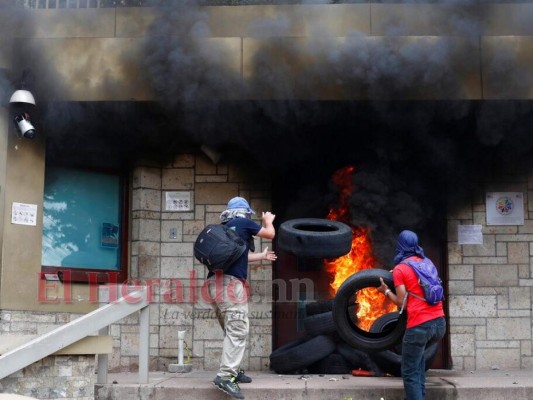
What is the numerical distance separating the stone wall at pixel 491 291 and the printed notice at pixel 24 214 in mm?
5290

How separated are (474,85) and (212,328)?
14.5 feet

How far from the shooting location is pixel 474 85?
899cm

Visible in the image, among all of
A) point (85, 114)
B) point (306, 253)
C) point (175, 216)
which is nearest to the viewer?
point (306, 253)

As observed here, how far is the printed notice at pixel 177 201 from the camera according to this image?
10219mm

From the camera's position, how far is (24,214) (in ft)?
30.4

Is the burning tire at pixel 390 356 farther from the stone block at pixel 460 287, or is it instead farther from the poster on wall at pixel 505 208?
the poster on wall at pixel 505 208

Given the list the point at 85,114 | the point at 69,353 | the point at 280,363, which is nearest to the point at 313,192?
the point at 280,363

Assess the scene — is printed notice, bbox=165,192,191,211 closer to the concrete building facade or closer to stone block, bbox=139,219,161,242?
the concrete building facade

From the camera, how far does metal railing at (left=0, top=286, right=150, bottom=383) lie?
275 inches

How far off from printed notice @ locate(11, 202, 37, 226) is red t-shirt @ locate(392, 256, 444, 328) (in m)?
4.59

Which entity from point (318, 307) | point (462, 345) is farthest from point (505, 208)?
point (318, 307)

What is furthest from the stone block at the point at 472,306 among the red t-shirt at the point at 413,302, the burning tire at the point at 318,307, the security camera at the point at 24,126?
the security camera at the point at 24,126

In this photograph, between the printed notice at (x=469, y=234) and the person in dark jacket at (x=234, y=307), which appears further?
the printed notice at (x=469, y=234)

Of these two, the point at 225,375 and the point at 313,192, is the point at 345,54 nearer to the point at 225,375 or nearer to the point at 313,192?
the point at 313,192
